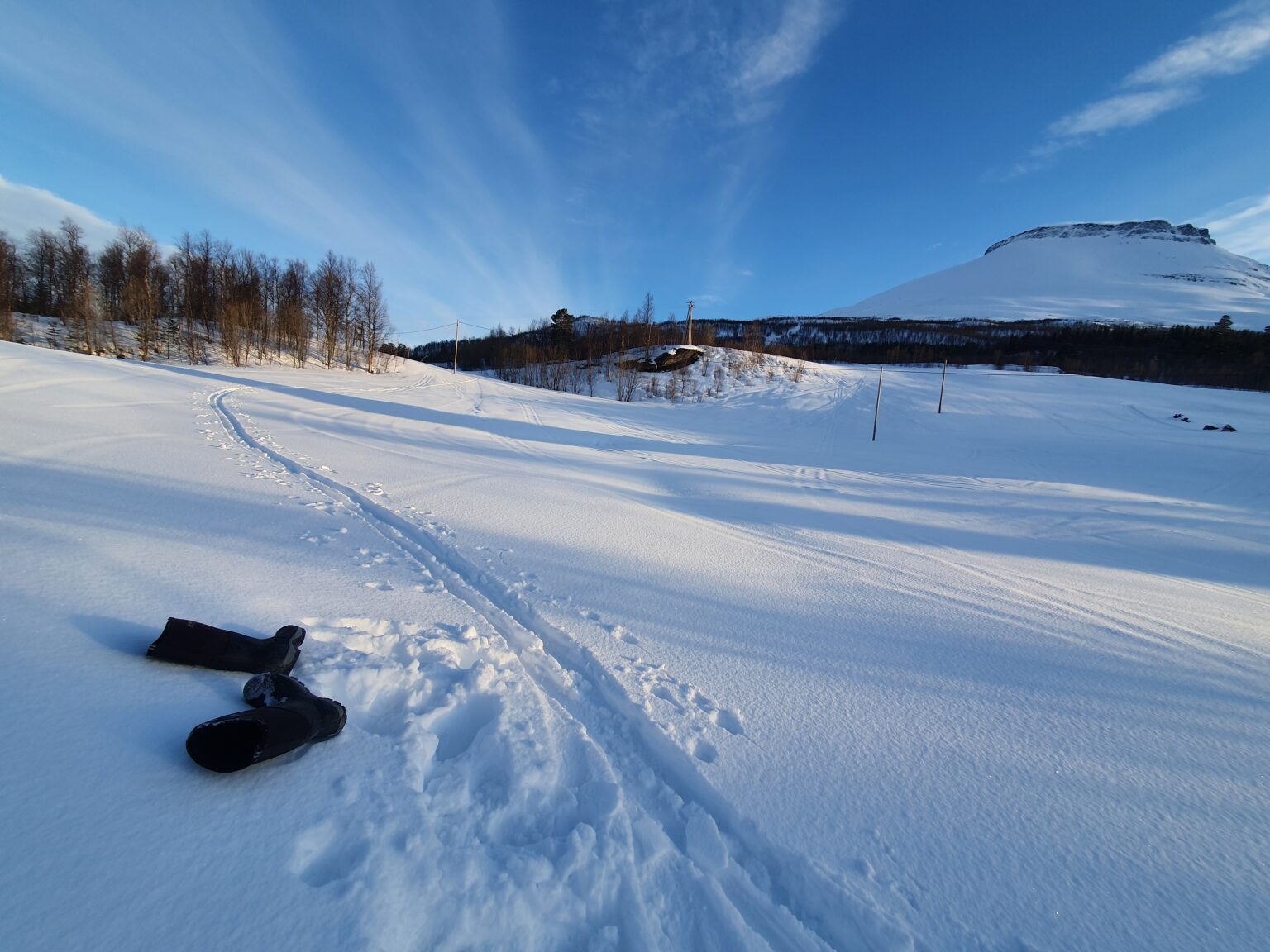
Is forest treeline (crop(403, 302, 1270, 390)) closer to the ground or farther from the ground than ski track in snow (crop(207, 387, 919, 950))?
farther from the ground

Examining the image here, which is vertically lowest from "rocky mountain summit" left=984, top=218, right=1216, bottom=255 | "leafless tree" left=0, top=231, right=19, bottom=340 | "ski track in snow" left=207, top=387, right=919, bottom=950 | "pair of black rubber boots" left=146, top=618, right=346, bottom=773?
"ski track in snow" left=207, top=387, right=919, bottom=950

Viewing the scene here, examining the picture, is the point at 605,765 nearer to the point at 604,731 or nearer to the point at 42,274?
the point at 604,731

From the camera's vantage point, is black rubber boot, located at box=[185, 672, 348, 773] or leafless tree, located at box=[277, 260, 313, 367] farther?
leafless tree, located at box=[277, 260, 313, 367]

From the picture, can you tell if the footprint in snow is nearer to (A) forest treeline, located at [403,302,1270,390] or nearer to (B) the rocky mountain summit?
(A) forest treeline, located at [403,302,1270,390]

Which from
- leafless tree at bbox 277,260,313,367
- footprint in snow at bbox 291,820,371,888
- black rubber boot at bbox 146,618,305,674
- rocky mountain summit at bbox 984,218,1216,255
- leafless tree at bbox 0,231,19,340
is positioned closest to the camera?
footprint in snow at bbox 291,820,371,888

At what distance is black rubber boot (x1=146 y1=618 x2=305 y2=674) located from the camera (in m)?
2.27

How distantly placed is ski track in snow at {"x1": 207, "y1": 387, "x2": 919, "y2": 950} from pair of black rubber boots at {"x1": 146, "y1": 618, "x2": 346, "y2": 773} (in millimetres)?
227

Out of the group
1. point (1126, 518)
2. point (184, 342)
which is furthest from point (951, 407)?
point (184, 342)

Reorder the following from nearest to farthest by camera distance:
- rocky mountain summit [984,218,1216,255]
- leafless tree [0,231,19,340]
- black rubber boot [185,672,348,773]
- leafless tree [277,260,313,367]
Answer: black rubber boot [185,672,348,773] < leafless tree [0,231,19,340] < leafless tree [277,260,313,367] < rocky mountain summit [984,218,1216,255]

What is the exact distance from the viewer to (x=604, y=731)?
240cm

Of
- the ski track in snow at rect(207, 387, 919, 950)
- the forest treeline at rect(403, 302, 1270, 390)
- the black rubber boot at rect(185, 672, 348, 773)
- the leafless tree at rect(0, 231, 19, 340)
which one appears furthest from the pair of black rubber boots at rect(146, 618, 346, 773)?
the leafless tree at rect(0, 231, 19, 340)

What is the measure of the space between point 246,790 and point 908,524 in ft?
28.0

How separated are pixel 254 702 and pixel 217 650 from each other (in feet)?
1.54

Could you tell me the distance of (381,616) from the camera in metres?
3.12
